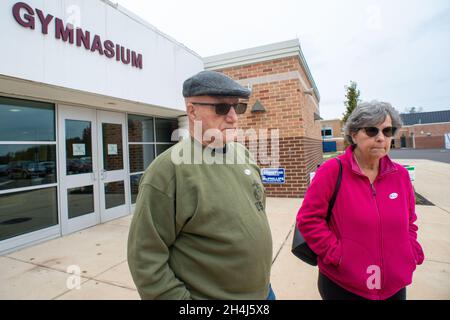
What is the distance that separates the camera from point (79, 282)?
3.02 meters

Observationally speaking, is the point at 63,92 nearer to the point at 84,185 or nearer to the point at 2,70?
the point at 2,70

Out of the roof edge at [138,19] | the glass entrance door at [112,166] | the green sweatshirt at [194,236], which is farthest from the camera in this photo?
the glass entrance door at [112,166]

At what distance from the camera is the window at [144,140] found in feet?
21.1

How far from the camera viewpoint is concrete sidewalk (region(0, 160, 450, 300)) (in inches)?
108

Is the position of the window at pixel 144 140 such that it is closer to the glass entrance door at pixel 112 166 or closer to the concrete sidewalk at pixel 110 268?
the glass entrance door at pixel 112 166

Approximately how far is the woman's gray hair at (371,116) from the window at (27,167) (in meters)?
4.93

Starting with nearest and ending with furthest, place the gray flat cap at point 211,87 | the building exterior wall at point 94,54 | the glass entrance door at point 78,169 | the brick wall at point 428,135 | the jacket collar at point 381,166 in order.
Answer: the gray flat cap at point 211,87 < the jacket collar at point 381,166 < the building exterior wall at point 94,54 < the glass entrance door at point 78,169 < the brick wall at point 428,135

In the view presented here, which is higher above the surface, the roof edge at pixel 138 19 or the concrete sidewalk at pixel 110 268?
the roof edge at pixel 138 19

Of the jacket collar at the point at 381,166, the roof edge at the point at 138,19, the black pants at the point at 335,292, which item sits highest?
the roof edge at the point at 138,19

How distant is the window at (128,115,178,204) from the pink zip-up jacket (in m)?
5.28

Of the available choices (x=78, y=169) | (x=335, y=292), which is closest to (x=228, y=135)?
(x=335, y=292)

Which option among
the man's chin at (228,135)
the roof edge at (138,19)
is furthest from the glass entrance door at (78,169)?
the man's chin at (228,135)

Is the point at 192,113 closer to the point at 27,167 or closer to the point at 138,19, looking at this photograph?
the point at 27,167
